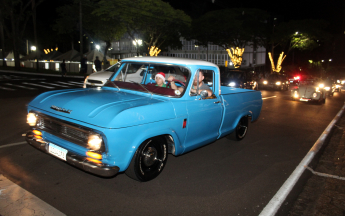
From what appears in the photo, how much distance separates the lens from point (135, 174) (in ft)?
14.0

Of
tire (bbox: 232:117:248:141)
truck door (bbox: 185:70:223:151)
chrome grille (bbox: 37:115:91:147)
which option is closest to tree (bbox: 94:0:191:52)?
tire (bbox: 232:117:248:141)

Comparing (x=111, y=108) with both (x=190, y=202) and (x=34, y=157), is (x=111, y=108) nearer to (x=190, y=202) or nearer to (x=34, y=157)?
(x=190, y=202)

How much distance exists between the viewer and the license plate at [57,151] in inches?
159

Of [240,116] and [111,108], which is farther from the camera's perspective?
[240,116]

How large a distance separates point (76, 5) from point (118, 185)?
4097 centimetres

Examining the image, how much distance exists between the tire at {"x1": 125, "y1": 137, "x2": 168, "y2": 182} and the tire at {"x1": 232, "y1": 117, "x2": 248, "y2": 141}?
283 cm

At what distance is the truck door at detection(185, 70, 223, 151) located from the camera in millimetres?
4902

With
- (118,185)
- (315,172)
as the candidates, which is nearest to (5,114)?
(118,185)

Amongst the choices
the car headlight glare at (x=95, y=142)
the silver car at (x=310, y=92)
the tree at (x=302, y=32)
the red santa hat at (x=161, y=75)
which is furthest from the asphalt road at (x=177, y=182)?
the tree at (x=302, y=32)

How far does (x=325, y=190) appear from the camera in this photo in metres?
4.60

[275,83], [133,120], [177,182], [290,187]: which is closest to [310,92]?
[275,83]

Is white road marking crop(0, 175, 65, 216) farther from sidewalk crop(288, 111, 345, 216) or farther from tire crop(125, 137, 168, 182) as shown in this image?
sidewalk crop(288, 111, 345, 216)

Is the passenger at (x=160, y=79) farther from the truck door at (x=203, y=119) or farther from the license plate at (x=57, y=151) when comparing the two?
the license plate at (x=57, y=151)

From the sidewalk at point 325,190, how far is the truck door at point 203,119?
182 centimetres
